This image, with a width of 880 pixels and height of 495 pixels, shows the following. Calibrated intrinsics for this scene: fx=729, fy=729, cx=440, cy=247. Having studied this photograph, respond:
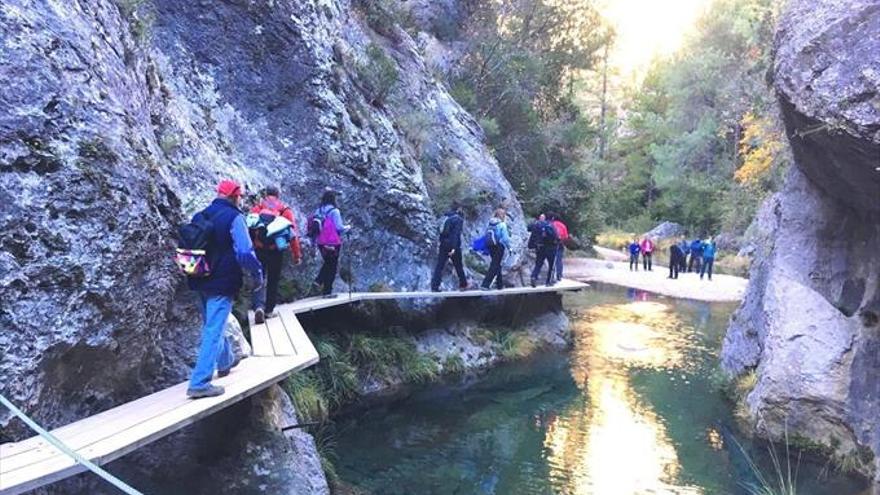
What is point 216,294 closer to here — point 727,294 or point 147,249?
point 147,249

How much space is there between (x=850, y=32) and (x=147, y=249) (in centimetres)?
940

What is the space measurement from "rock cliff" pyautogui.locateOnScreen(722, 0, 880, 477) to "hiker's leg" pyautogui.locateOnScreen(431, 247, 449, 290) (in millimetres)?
6456

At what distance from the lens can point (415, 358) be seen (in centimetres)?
1577

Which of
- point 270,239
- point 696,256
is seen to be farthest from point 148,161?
point 696,256

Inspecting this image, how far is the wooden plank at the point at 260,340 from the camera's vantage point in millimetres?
9406

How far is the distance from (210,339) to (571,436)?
7.55 metres

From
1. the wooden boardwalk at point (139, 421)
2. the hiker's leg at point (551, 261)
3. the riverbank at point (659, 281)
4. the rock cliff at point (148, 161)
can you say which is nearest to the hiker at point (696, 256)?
the riverbank at point (659, 281)

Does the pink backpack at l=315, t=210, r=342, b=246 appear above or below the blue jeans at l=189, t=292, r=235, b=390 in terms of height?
above

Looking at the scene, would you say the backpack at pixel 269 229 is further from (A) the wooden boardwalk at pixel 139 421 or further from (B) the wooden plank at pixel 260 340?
(A) the wooden boardwalk at pixel 139 421

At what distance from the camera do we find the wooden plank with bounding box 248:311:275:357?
9406mm

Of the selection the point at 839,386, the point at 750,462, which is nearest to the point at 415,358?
the point at 750,462

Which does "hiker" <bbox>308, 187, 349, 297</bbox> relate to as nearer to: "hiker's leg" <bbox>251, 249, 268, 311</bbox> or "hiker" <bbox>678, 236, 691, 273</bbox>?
"hiker's leg" <bbox>251, 249, 268, 311</bbox>

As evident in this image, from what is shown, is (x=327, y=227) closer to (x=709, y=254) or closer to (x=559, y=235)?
(x=559, y=235)

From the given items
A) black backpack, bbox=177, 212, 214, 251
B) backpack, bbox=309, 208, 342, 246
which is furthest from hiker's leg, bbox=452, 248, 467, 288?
black backpack, bbox=177, 212, 214, 251
